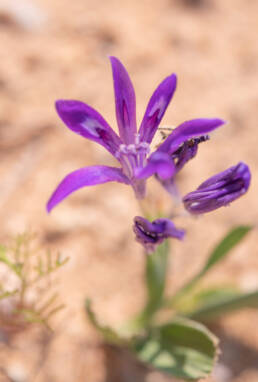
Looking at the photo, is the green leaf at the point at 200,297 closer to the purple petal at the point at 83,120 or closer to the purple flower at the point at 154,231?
the purple flower at the point at 154,231

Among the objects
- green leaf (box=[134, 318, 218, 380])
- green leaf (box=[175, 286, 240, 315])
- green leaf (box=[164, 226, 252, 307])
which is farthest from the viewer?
green leaf (box=[175, 286, 240, 315])

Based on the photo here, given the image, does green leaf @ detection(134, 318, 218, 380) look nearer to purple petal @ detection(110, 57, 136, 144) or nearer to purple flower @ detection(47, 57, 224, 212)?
purple flower @ detection(47, 57, 224, 212)

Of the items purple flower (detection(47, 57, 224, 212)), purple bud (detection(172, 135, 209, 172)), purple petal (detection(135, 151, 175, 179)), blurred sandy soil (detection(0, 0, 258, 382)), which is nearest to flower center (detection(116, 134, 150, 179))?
purple flower (detection(47, 57, 224, 212))

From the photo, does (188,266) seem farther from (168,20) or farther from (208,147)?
(168,20)

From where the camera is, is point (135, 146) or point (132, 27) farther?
point (132, 27)

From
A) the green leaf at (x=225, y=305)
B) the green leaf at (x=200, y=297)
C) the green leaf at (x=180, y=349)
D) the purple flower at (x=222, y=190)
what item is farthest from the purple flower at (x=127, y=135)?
the green leaf at (x=200, y=297)

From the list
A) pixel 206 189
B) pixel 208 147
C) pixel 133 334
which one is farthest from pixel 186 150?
pixel 208 147

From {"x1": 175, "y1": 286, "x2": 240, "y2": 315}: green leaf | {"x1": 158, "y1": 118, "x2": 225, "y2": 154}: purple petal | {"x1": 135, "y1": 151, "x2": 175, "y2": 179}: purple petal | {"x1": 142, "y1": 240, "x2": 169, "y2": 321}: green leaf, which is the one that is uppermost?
{"x1": 158, "y1": 118, "x2": 225, "y2": 154}: purple petal

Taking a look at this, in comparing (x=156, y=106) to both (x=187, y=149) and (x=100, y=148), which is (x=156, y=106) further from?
(x=100, y=148)

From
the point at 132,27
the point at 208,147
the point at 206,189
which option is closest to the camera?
the point at 206,189
